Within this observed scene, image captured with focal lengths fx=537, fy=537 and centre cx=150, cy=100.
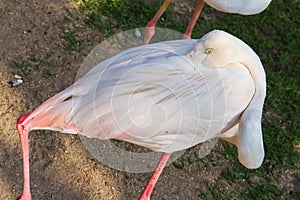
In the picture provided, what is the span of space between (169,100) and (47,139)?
0.96 meters

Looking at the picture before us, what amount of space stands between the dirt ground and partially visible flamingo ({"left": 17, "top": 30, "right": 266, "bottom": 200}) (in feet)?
1.67

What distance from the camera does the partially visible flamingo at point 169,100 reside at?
2053 mm

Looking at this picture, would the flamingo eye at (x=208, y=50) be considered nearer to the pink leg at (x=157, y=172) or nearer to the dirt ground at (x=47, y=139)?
the pink leg at (x=157, y=172)

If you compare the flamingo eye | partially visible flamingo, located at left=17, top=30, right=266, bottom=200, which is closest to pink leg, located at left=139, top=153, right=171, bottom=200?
partially visible flamingo, located at left=17, top=30, right=266, bottom=200

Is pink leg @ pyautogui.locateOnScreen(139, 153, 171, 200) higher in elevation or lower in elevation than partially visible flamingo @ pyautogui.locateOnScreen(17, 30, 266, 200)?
lower

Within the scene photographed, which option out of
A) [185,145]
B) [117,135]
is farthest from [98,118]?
[185,145]

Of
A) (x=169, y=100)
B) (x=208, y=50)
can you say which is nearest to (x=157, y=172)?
(x=169, y=100)

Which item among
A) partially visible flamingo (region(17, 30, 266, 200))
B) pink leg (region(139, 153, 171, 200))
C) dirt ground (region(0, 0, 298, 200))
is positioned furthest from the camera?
dirt ground (region(0, 0, 298, 200))

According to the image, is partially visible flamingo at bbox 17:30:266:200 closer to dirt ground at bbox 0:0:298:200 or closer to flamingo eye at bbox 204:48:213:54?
flamingo eye at bbox 204:48:213:54

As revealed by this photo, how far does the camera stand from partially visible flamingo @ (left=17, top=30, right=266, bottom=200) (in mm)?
2053

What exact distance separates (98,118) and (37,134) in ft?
2.65

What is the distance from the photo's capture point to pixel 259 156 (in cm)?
203

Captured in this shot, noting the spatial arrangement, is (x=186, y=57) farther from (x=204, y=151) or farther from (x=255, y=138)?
(x=204, y=151)

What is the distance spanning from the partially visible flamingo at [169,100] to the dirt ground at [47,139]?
1.67 ft
